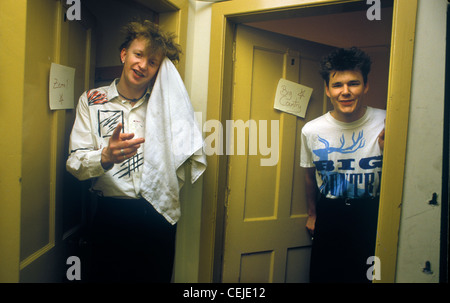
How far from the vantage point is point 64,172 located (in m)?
1.35

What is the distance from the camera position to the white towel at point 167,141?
1.19m

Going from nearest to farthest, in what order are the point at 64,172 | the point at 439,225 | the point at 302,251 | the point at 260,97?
the point at 439,225 < the point at 64,172 < the point at 260,97 < the point at 302,251

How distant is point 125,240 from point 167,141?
514 millimetres

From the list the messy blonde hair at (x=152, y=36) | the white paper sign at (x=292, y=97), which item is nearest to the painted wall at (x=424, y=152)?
the white paper sign at (x=292, y=97)

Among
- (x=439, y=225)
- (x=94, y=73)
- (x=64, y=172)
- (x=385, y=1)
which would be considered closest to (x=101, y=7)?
(x=94, y=73)

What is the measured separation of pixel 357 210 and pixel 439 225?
43 centimetres

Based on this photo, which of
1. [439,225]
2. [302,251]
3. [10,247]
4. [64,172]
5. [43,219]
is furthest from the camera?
[302,251]

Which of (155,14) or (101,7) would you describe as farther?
(101,7)

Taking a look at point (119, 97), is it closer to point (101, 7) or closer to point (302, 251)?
point (101, 7)

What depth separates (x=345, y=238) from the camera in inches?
60.7

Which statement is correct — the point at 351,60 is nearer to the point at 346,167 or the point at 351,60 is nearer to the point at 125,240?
the point at 346,167

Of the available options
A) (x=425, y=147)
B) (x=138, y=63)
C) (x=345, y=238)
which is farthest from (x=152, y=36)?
(x=345, y=238)

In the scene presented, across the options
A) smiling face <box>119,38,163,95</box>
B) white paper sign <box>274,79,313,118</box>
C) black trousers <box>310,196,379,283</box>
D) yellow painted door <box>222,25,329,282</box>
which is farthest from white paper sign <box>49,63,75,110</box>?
black trousers <box>310,196,379,283</box>

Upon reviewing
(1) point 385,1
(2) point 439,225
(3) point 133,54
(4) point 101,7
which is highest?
(4) point 101,7
